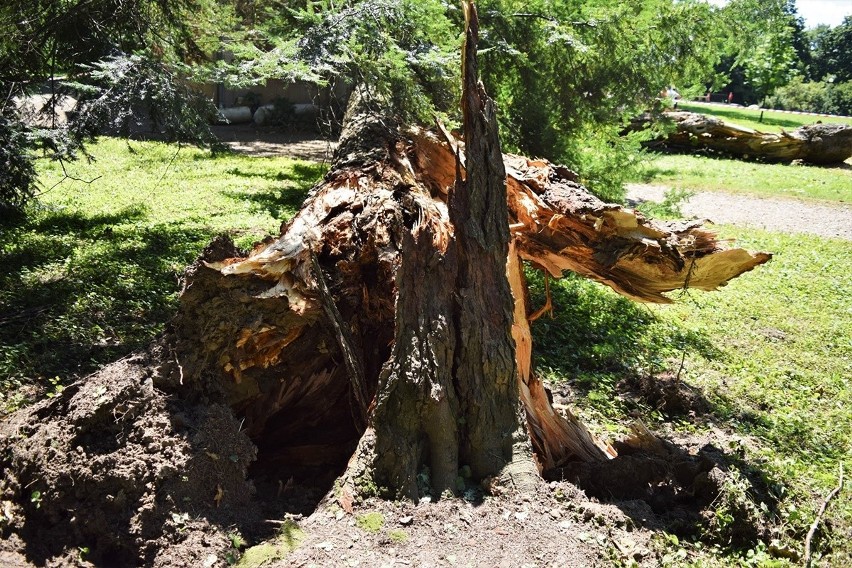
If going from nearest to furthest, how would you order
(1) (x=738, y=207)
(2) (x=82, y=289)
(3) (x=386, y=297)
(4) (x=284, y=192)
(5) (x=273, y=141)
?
(3) (x=386, y=297), (2) (x=82, y=289), (4) (x=284, y=192), (1) (x=738, y=207), (5) (x=273, y=141)

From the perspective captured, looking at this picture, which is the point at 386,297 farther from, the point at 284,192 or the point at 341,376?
the point at 284,192

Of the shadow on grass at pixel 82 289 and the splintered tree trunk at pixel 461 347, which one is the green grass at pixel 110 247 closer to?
the shadow on grass at pixel 82 289

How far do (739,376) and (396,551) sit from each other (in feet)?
13.7

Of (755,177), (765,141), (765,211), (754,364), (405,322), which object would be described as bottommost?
(754,364)

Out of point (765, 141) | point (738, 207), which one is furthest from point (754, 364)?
point (765, 141)

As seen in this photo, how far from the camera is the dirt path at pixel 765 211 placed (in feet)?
41.8

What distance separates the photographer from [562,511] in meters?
3.76

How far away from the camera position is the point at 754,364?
22.4 ft

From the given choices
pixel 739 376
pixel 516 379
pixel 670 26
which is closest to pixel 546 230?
pixel 516 379

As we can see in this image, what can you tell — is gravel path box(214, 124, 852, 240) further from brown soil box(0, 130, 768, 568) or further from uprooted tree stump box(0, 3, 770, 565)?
brown soil box(0, 130, 768, 568)

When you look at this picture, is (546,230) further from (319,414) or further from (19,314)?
(19,314)

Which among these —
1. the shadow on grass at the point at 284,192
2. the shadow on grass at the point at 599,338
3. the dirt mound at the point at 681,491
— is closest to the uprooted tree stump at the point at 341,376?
the dirt mound at the point at 681,491

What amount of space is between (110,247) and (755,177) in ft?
47.6

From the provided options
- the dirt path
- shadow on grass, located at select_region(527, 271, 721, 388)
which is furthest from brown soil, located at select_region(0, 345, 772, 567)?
the dirt path
